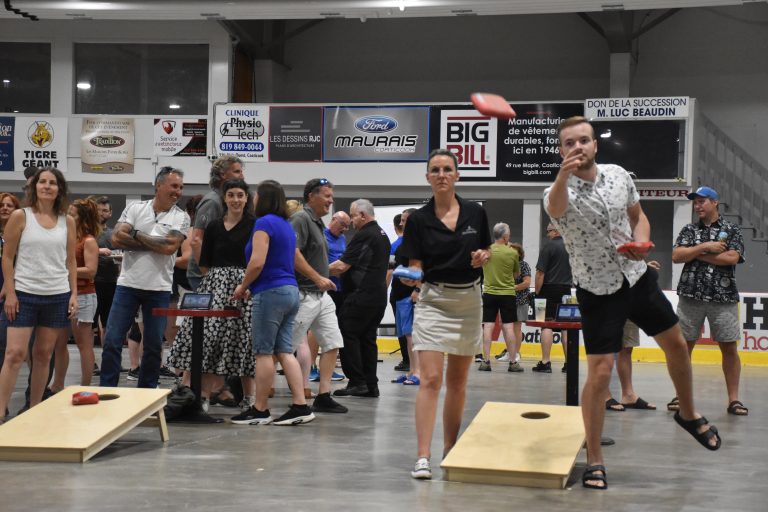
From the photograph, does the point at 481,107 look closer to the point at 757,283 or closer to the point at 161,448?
the point at 161,448

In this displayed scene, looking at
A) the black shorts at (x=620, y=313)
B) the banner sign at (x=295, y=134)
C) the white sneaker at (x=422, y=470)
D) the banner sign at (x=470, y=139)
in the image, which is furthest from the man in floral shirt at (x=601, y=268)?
the banner sign at (x=295, y=134)

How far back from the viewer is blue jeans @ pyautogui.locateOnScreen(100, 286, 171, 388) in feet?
20.4

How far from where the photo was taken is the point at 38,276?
18.5ft

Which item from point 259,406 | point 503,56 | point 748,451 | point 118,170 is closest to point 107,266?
point 259,406

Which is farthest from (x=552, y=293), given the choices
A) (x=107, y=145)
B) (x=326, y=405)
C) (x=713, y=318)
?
(x=107, y=145)

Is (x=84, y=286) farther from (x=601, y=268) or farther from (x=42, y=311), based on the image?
(x=601, y=268)

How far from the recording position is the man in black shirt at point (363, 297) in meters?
7.85

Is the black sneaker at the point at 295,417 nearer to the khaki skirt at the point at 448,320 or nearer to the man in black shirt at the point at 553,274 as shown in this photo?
the khaki skirt at the point at 448,320

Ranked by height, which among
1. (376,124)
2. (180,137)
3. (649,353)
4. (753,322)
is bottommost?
(649,353)

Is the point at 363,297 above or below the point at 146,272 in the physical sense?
below

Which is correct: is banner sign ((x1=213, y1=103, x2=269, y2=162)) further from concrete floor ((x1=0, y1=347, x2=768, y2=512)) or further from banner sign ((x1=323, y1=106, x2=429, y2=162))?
concrete floor ((x1=0, y1=347, x2=768, y2=512))

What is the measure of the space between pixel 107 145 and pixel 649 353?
33.4 feet

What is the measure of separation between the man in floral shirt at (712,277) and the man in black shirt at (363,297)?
2304mm

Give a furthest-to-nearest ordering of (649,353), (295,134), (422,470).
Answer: (295,134), (649,353), (422,470)
